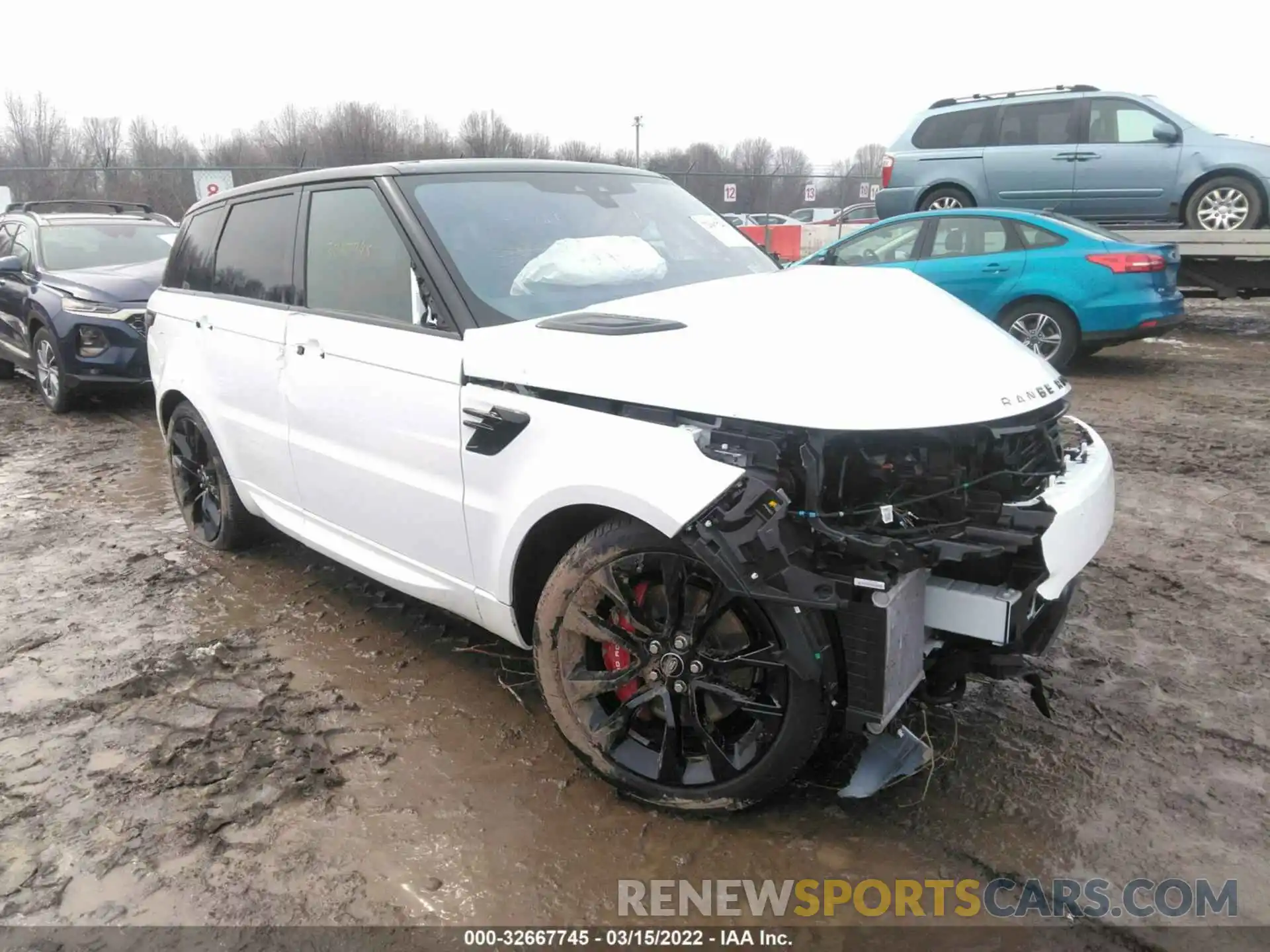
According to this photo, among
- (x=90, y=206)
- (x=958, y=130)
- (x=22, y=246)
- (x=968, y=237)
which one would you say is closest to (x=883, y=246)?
(x=968, y=237)

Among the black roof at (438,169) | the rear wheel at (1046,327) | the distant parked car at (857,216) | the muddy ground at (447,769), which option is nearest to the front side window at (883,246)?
the rear wheel at (1046,327)

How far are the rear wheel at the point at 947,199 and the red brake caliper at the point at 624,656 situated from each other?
10.1 m

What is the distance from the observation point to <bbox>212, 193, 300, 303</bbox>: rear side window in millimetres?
3785

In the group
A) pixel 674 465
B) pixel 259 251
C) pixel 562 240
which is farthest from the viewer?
pixel 259 251

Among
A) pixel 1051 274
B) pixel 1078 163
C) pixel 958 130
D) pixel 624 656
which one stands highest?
pixel 958 130

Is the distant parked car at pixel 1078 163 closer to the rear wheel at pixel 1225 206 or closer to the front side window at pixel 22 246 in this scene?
the rear wheel at pixel 1225 206

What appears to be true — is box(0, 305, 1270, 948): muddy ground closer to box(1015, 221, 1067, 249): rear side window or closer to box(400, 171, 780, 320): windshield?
box(400, 171, 780, 320): windshield

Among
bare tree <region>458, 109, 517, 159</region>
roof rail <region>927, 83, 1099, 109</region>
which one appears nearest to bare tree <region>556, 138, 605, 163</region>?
bare tree <region>458, 109, 517, 159</region>

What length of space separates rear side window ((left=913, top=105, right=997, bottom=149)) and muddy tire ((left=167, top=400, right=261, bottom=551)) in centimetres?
991

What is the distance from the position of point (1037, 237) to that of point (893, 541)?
284 inches

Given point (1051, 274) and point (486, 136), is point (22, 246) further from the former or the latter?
point (486, 136)

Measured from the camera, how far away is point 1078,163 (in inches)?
417

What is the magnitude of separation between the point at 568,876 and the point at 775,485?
119 centimetres

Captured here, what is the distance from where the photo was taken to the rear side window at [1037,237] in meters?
8.09
